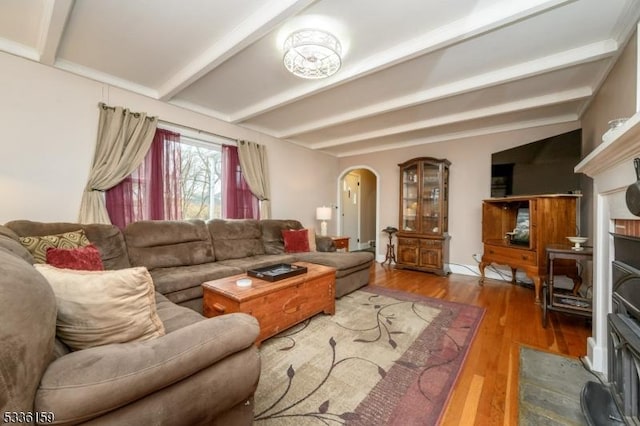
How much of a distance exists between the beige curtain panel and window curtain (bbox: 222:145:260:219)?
1126 mm

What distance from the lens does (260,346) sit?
204 cm

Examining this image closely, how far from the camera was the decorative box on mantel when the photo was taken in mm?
1367

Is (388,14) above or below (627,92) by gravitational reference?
above

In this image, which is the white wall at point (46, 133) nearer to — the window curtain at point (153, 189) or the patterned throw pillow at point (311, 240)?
the window curtain at point (153, 189)

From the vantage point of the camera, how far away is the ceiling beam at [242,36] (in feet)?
5.57

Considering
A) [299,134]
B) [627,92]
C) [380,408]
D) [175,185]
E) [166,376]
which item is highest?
[299,134]

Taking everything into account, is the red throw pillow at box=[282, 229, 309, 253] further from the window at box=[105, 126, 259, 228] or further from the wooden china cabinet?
the wooden china cabinet

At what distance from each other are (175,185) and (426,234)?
12.6ft

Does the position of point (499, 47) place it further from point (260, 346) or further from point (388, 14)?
point (260, 346)

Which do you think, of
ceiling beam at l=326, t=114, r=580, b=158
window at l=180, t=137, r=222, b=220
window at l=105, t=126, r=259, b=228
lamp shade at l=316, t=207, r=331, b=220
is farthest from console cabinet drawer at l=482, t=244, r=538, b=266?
window at l=180, t=137, r=222, b=220

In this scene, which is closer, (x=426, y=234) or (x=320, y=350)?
(x=320, y=350)

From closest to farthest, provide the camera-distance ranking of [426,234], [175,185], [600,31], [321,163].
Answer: [600,31] < [175,185] < [426,234] < [321,163]

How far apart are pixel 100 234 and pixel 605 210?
3991 mm

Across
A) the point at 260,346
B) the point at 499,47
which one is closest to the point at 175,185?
the point at 260,346
